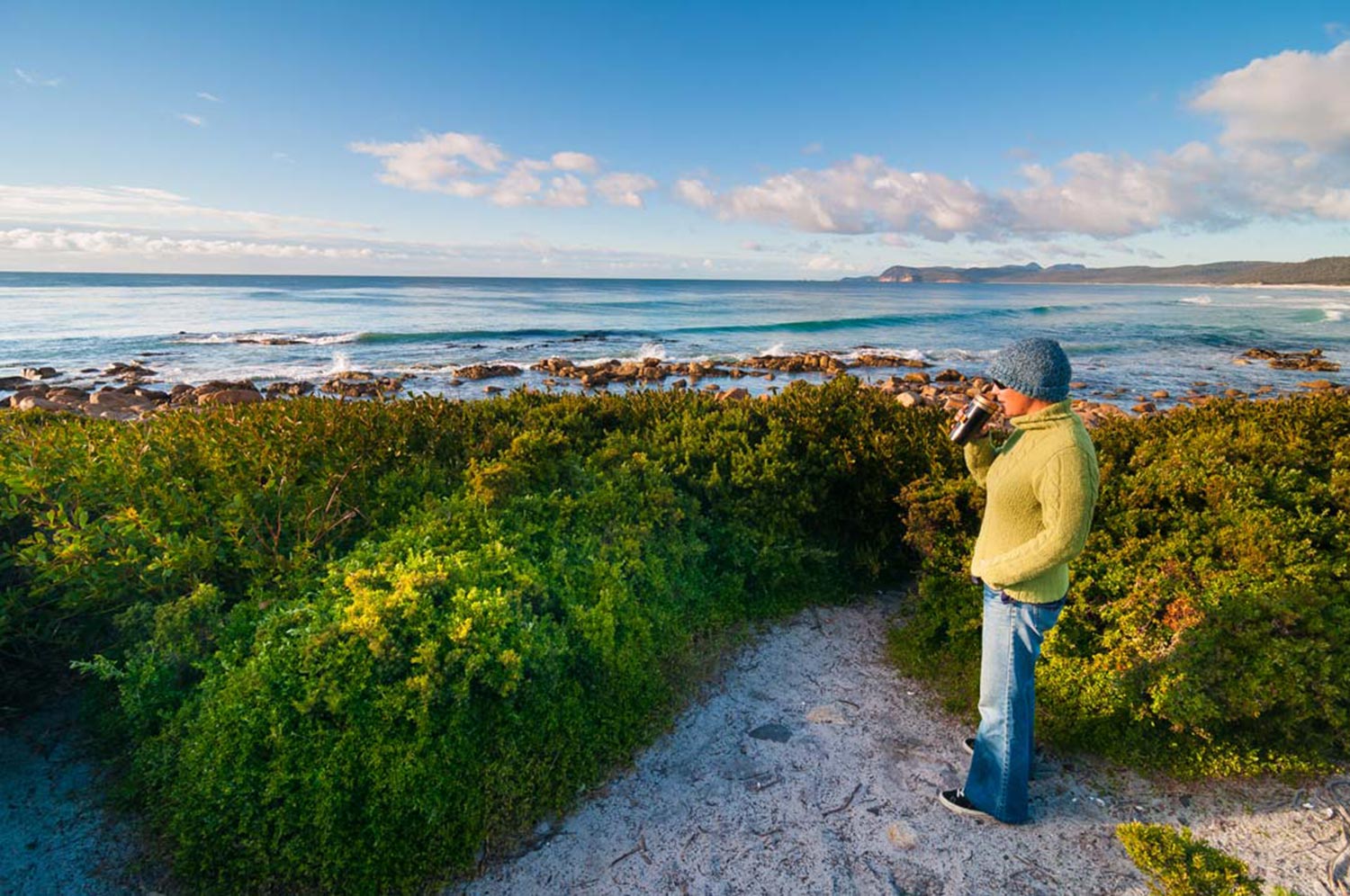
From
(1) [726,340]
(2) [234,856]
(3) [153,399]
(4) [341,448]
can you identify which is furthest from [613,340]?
(2) [234,856]

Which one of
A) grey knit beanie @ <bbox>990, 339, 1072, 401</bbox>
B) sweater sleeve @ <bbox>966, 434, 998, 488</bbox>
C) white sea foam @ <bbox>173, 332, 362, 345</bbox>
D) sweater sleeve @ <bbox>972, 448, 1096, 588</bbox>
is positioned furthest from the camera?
white sea foam @ <bbox>173, 332, 362, 345</bbox>

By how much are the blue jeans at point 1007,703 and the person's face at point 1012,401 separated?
915 mm

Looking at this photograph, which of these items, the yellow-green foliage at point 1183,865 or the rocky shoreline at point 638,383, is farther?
the rocky shoreline at point 638,383

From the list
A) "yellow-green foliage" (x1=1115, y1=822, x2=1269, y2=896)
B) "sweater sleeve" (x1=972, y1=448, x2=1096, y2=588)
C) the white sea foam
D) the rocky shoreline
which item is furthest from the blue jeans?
the white sea foam

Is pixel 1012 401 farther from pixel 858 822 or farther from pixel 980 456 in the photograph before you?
pixel 858 822

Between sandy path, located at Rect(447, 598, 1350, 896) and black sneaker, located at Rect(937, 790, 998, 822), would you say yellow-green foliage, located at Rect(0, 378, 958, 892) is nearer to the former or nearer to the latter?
sandy path, located at Rect(447, 598, 1350, 896)

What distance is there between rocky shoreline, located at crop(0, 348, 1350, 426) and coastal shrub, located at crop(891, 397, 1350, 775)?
9726 millimetres

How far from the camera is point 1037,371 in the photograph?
3.02 meters

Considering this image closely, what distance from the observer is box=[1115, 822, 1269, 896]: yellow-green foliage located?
291 centimetres

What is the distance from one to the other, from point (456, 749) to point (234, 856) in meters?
1.06

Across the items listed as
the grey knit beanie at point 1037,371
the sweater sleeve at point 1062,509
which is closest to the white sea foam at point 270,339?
the grey knit beanie at point 1037,371

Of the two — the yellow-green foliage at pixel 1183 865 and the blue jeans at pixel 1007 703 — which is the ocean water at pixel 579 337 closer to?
the blue jeans at pixel 1007 703

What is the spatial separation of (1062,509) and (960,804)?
5.91 ft

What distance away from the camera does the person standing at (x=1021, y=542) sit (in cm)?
295
